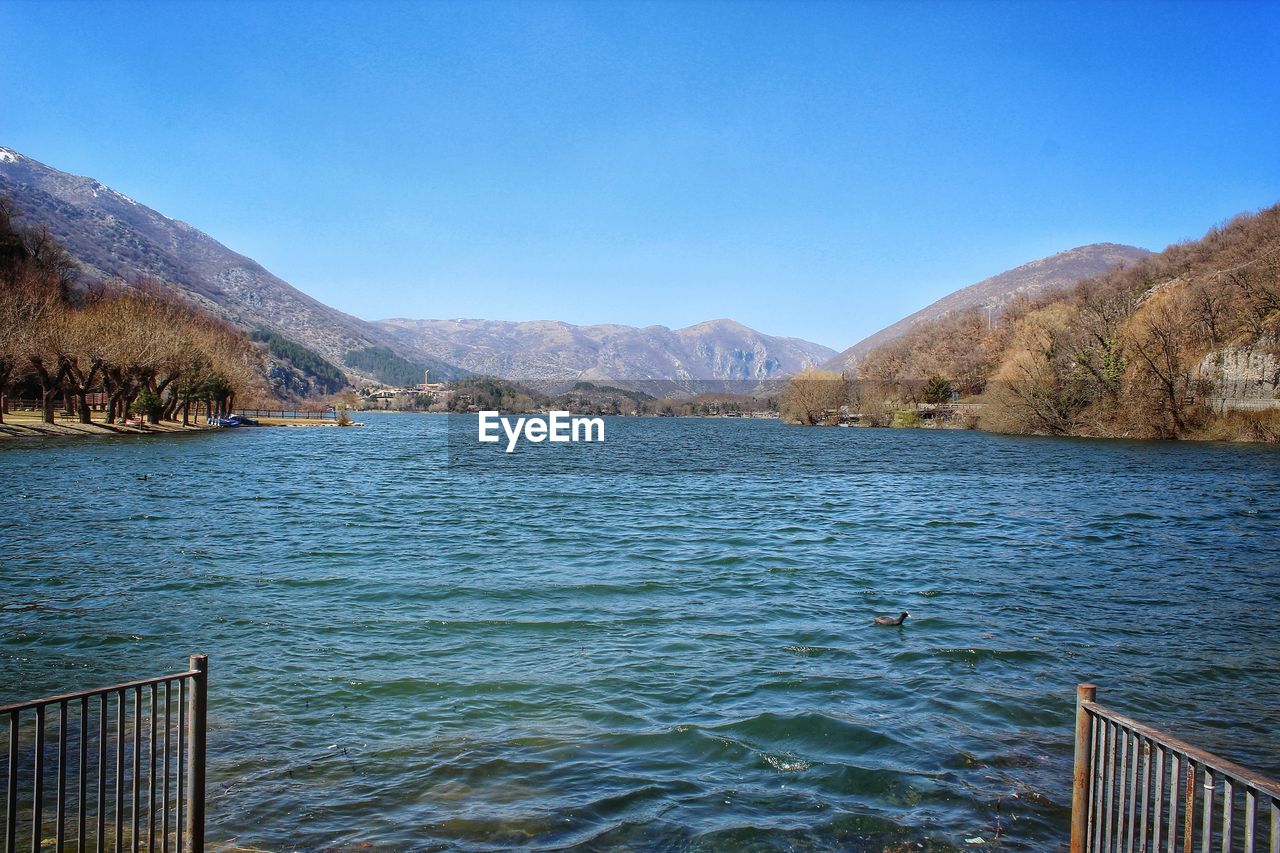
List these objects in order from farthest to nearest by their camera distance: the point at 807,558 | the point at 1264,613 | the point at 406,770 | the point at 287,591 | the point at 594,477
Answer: the point at 594,477
the point at 807,558
the point at 287,591
the point at 1264,613
the point at 406,770

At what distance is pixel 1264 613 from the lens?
53.0 ft

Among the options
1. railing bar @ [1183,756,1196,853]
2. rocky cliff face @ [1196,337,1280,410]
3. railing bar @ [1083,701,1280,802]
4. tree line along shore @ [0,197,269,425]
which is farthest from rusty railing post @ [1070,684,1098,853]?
rocky cliff face @ [1196,337,1280,410]

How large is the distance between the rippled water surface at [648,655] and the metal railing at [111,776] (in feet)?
2.52

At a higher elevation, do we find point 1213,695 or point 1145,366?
point 1145,366

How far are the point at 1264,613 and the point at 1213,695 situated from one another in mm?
6400

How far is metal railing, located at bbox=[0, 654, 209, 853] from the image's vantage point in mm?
4645

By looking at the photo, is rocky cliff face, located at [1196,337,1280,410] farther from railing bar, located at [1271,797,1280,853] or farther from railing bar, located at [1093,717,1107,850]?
railing bar, located at [1271,797,1280,853]

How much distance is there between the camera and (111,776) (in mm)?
8312

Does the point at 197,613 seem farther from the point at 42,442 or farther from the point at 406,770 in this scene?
the point at 42,442

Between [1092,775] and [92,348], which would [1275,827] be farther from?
[92,348]

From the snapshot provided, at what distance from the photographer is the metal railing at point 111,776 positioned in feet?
15.2

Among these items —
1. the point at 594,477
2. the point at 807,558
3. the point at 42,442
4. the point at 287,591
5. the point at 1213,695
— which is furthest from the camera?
the point at 42,442

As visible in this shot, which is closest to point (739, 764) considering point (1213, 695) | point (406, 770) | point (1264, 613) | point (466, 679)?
point (406, 770)

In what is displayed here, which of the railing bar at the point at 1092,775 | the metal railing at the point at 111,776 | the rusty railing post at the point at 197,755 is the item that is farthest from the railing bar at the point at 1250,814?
the rusty railing post at the point at 197,755
